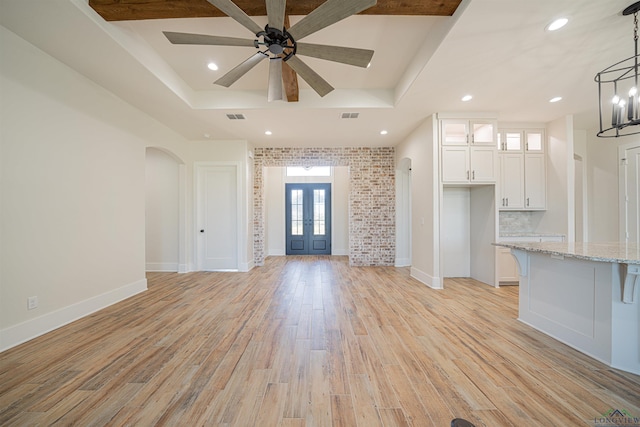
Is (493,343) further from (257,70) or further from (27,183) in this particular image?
(27,183)

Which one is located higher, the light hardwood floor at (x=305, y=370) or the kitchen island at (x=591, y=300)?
the kitchen island at (x=591, y=300)

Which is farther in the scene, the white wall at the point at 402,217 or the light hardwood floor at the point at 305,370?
the white wall at the point at 402,217

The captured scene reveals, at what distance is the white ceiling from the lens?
83.6 inches

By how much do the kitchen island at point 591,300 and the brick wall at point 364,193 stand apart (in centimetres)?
351

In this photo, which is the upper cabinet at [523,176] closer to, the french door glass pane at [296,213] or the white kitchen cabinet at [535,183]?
the white kitchen cabinet at [535,183]

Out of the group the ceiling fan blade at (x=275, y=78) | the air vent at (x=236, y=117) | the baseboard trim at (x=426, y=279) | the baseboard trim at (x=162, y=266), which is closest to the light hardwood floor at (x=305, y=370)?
the baseboard trim at (x=426, y=279)

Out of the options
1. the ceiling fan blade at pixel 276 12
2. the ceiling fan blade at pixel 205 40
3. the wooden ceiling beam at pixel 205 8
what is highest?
the wooden ceiling beam at pixel 205 8

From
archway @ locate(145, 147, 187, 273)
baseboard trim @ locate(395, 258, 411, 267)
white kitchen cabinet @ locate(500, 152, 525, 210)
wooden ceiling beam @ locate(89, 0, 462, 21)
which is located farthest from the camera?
baseboard trim @ locate(395, 258, 411, 267)

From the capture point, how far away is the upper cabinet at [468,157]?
4.06 metres

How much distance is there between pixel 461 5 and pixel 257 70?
238cm

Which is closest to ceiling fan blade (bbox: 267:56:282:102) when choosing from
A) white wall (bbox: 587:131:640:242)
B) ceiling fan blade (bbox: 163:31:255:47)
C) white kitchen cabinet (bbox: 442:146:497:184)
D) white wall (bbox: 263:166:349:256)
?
ceiling fan blade (bbox: 163:31:255:47)

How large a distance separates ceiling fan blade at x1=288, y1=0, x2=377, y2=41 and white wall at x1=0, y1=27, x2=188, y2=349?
279 cm

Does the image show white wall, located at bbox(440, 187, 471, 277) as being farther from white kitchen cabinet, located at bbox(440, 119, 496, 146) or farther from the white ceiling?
the white ceiling

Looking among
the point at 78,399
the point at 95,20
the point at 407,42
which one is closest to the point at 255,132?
the point at 95,20
